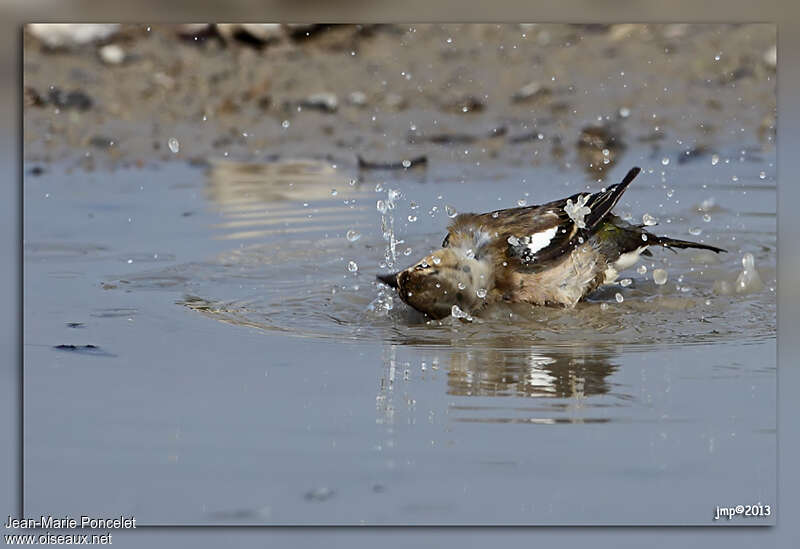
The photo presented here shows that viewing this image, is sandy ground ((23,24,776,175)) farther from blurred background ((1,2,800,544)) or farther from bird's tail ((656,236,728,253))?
bird's tail ((656,236,728,253))

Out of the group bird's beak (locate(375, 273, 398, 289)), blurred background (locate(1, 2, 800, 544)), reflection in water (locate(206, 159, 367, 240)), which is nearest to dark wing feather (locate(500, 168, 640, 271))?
bird's beak (locate(375, 273, 398, 289))

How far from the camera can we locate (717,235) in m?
7.34

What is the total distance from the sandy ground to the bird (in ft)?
6.60

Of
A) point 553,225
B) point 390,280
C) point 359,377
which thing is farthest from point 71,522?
point 553,225

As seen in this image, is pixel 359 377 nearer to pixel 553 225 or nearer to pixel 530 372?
pixel 530 372

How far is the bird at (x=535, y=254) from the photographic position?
20.1 feet

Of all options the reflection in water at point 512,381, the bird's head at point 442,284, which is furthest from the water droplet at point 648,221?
the reflection in water at point 512,381

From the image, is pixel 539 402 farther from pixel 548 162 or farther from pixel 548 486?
pixel 548 162

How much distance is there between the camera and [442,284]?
594 centimetres

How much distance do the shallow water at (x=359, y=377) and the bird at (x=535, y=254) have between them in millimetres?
139

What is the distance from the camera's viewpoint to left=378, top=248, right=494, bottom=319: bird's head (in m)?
5.88

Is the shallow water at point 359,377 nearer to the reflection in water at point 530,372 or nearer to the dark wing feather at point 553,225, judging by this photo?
the reflection in water at point 530,372

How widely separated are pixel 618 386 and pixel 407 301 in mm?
1269

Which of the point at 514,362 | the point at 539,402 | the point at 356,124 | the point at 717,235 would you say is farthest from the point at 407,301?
the point at 356,124
